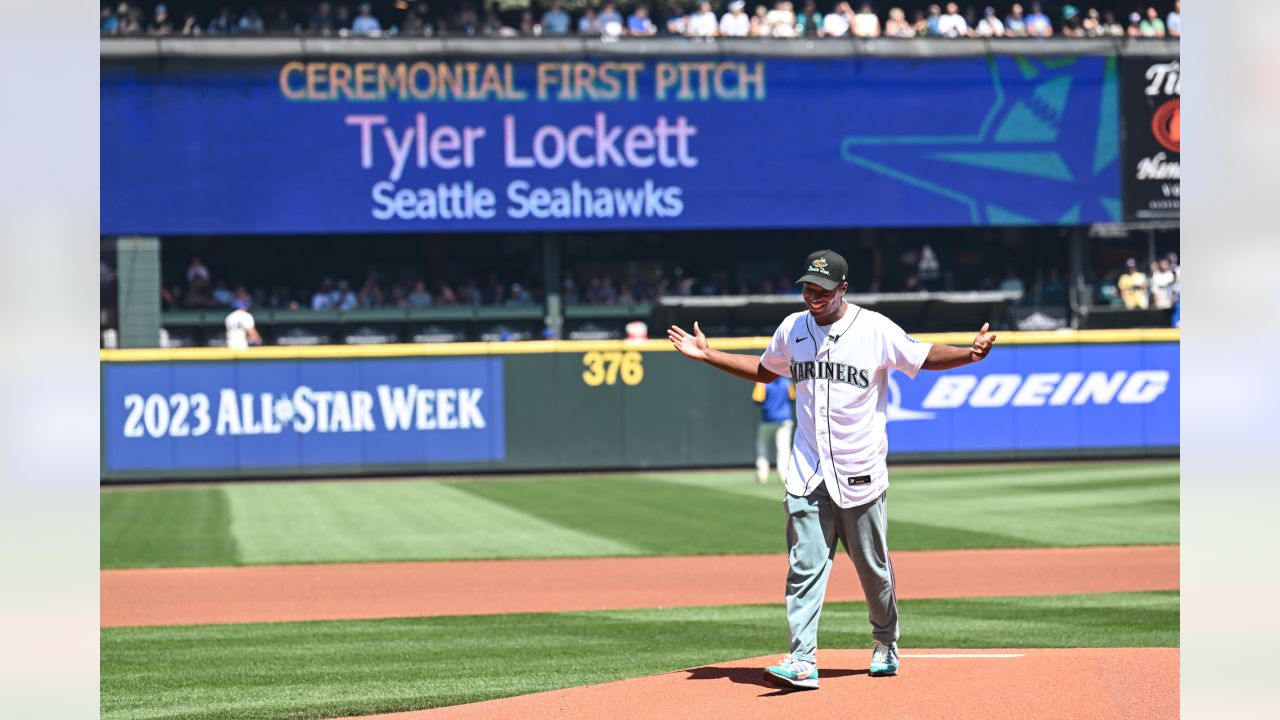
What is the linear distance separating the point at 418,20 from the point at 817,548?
1054 inches

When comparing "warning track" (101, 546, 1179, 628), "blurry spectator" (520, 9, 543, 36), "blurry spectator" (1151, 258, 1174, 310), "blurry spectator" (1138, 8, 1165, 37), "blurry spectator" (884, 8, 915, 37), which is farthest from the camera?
"blurry spectator" (1138, 8, 1165, 37)

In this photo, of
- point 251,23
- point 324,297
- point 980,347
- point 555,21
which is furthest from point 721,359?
point 251,23

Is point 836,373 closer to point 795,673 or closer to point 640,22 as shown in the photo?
point 795,673

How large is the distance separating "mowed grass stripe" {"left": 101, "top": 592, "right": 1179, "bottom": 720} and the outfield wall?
14032 mm

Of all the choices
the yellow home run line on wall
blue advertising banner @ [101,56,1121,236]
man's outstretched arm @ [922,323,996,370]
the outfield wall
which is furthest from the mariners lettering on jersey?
blue advertising banner @ [101,56,1121,236]

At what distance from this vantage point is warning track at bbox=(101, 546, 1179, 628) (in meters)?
12.3

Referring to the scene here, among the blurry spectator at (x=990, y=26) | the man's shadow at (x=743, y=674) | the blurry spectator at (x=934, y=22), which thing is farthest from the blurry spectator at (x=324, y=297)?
the man's shadow at (x=743, y=674)

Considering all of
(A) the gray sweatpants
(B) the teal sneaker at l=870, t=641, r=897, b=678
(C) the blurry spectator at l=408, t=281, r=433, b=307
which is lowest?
(B) the teal sneaker at l=870, t=641, r=897, b=678

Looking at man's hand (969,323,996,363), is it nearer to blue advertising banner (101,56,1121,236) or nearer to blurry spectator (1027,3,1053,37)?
blue advertising banner (101,56,1121,236)

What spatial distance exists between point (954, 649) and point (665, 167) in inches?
881

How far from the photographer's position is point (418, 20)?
3212 centimetres

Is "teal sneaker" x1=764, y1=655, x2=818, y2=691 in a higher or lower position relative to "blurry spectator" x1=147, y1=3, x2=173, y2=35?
lower

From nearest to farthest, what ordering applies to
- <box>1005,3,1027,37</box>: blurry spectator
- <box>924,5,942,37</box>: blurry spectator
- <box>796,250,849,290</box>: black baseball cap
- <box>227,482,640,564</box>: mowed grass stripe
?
1. <box>796,250,849,290</box>: black baseball cap
2. <box>227,482,640,564</box>: mowed grass stripe
3. <box>924,5,942,37</box>: blurry spectator
4. <box>1005,3,1027,37</box>: blurry spectator

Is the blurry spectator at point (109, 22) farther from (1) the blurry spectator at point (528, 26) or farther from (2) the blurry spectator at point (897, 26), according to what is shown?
(2) the blurry spectator at point (897, 26)
